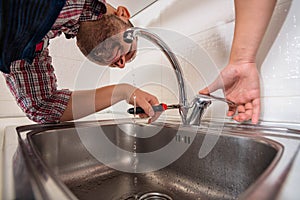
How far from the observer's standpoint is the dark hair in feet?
2.39

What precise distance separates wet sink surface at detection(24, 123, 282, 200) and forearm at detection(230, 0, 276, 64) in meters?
0.20

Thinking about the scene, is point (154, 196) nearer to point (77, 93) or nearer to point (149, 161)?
point (149, 161)

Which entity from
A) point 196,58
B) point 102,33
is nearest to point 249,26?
point 196,58

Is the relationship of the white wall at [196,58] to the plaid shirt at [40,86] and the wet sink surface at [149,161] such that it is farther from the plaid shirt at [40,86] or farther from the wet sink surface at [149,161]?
the plaid shirt at [40,86]

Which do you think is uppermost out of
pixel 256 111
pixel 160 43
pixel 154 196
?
pixel 160 43

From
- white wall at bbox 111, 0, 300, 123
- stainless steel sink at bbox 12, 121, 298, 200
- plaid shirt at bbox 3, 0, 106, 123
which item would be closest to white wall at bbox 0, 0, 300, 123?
white wall at bbox 111, 0, 300, 123

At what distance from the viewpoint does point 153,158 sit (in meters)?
0.68

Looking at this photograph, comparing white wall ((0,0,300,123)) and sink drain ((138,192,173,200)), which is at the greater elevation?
white wall ((0,0,300,123))

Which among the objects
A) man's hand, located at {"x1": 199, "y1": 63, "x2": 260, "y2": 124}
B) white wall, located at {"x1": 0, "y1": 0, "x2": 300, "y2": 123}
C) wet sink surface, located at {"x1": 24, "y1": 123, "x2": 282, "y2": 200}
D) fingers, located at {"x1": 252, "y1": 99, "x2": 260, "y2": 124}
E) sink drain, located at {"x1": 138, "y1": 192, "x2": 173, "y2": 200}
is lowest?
sink drain, located at {"x1": 138, "y1": 192, "x2": 173, "y2": 200}

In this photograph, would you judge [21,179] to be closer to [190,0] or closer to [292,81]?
[292,81]

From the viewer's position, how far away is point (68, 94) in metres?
0.77

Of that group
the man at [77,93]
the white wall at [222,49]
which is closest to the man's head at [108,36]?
the man at [77,93]

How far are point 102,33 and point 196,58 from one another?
14.0 inches

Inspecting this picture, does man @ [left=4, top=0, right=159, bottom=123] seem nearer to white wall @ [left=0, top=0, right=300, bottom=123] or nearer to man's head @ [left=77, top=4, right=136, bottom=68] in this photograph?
man's head @ [left=77, top=4, right=136, bottom=68]
